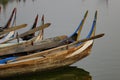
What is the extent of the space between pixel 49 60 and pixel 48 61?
55 mm

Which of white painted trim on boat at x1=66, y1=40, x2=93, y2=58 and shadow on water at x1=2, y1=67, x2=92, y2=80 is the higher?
white painted trim on boat at x1=66, y1=40, x2=93, y2=58

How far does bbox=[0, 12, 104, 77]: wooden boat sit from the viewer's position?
13391 millimetres

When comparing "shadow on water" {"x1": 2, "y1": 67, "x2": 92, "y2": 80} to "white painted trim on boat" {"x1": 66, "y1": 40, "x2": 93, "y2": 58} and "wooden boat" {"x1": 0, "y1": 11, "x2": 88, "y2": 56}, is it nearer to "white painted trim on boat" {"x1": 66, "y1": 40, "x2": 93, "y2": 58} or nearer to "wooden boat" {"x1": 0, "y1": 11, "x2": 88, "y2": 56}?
"white painted trim on boat" {"x1": 66, "y1": 40, "x2": 93, "y2": 58}

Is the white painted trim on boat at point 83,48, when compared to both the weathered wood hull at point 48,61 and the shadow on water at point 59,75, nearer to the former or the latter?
the weathered wood hull at point 48,61

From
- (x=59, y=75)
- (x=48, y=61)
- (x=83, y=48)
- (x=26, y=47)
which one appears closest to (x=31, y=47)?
(x=26, y=47)

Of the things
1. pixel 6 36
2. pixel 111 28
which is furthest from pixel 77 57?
pixel 111 28

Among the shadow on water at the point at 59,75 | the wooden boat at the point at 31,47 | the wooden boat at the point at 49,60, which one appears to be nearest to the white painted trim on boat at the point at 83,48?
the wooden boat at the point at 49,60

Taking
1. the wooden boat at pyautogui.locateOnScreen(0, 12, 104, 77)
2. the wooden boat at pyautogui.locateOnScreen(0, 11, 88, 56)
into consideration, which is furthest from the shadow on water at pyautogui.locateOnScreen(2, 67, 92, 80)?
the wooden boat at pyautogui.locateOnScreen(0, 11, 88, 56)

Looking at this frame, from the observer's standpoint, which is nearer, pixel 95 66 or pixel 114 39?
pixel 95 66

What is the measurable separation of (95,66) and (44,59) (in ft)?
10.4

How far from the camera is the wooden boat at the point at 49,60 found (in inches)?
527

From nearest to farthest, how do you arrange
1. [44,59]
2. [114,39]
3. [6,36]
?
[44,59]
[6,36]
[114,39]

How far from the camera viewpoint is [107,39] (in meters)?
21.7

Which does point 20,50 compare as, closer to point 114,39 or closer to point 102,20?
point 114,39
